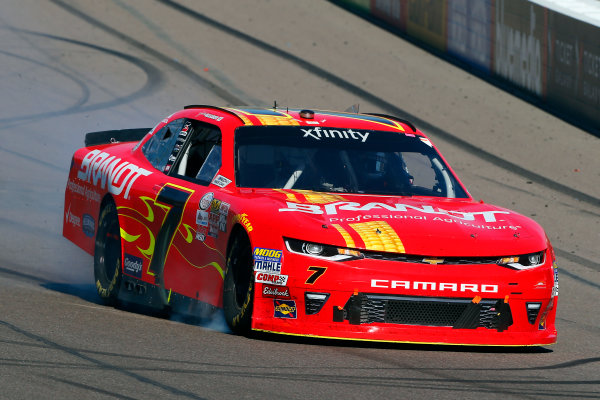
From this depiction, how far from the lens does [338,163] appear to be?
7.98 m

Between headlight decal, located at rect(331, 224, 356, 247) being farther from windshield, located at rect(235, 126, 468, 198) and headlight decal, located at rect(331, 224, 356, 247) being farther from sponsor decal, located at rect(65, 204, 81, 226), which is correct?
sponsor decal, located at rect(65, 204, 81, 226)

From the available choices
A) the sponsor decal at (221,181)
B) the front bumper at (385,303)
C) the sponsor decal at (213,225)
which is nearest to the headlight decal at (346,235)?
the front bumper at (385,303)

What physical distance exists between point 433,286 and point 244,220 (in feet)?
3.72

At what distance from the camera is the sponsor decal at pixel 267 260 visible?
21.8ft

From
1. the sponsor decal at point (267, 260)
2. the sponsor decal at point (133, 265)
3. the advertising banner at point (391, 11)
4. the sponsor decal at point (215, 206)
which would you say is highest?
the sponsor decal at point (215, 206)

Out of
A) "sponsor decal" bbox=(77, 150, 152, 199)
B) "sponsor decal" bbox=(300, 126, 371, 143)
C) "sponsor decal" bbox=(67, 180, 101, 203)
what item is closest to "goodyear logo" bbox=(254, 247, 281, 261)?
"sponsor decal" bbox=(300, 126, 371, 143)

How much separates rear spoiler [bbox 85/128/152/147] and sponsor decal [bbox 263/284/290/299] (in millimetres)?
3686

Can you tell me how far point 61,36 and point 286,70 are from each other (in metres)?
4.04

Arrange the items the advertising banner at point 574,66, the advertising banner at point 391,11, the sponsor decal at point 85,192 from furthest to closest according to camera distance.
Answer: the advertising banner at point 391,11
the advertising banner at point 574,66
the sponsor decal at point 85,192

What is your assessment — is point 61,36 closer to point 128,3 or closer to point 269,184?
point 128,3

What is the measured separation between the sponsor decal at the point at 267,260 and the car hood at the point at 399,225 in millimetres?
132

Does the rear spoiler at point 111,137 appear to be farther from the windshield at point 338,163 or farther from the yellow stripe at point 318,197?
the yellow stripe at point 318,197

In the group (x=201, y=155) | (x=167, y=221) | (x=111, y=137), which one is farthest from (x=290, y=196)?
(x=111, y=137)

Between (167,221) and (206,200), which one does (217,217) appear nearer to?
(206,200)
